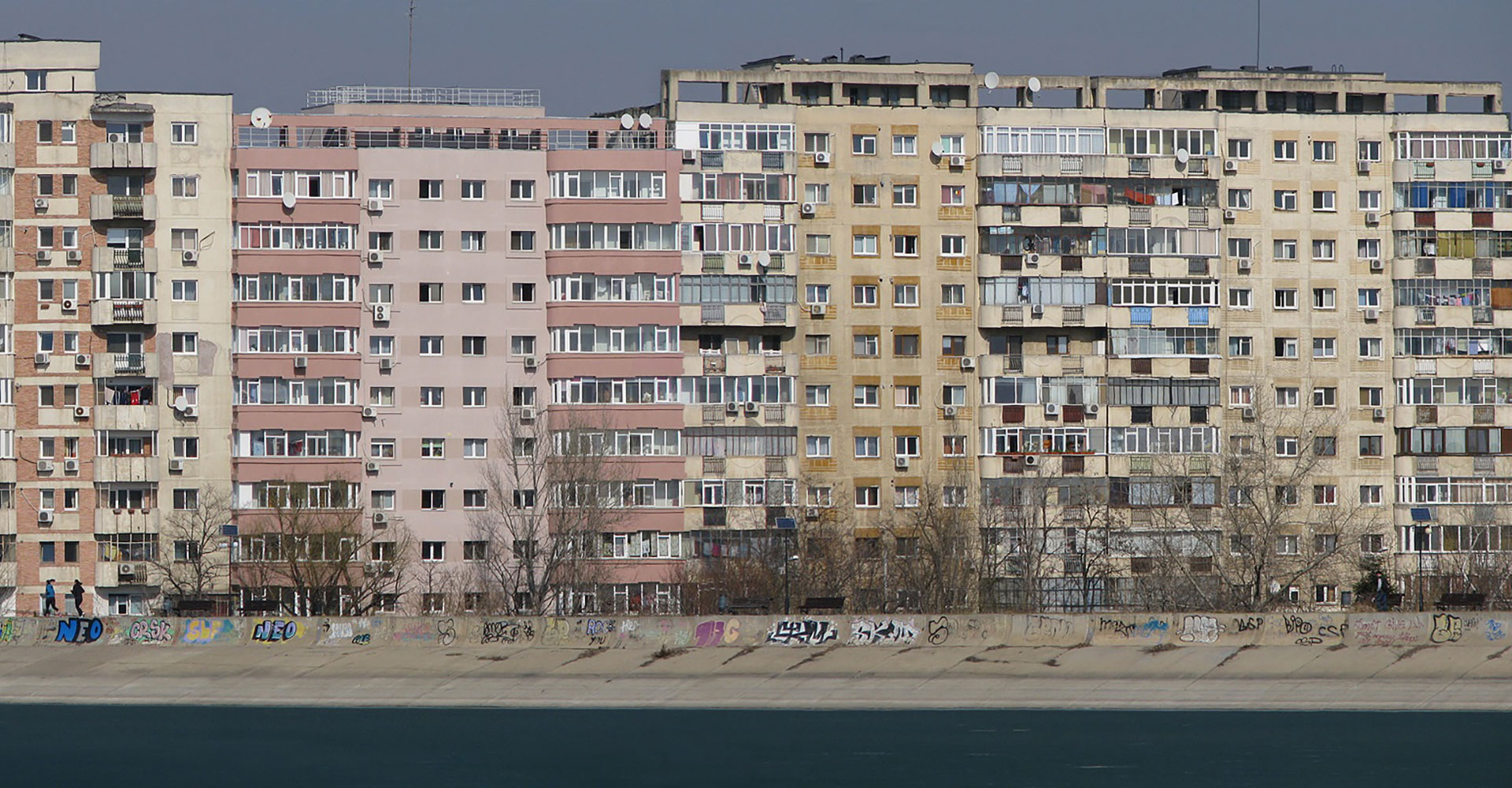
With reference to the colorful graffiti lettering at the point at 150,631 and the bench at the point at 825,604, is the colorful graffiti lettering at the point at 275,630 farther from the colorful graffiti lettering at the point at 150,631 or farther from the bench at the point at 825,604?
the bench at the point at 825,604

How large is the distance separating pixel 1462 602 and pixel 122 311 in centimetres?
7006

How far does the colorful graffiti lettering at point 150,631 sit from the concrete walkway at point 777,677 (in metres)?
1.07

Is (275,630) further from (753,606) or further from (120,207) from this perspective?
(120,207)

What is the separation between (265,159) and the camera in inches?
6240

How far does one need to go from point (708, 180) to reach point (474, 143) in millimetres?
12817

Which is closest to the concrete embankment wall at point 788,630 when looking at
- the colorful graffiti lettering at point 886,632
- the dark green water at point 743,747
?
the colorful graffiti lettering at point 886,632

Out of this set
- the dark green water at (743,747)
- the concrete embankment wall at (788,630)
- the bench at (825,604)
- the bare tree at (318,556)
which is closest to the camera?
the dark green water at (743,747)

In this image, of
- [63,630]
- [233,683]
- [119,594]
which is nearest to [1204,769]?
[233,683]

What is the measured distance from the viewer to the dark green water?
116m

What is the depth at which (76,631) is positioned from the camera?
136 m

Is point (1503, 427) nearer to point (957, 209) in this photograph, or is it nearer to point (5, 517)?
point (957, 209)

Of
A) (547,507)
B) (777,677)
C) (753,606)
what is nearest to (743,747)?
(777,677)

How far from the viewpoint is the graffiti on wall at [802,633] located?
133 metres

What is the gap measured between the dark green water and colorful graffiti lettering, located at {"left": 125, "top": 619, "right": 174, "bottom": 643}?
3.11 meters
